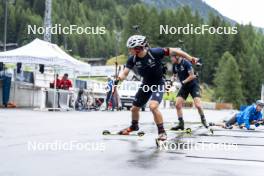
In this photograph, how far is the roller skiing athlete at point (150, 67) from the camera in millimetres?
8883

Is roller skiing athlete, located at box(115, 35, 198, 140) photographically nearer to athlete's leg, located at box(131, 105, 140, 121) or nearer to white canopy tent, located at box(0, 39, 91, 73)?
athlete's leg, located at box(131, 105, 140, 121)

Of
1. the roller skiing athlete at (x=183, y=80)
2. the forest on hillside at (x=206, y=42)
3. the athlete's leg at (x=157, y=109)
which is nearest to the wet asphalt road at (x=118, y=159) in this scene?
the athlete's leg at (x=157, y=109)

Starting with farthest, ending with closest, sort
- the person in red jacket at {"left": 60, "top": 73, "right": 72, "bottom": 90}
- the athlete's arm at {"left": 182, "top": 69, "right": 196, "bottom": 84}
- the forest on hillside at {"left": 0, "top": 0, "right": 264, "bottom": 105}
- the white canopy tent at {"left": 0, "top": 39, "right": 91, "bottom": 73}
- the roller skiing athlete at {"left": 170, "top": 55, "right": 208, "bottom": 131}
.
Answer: the forest on hillside at {"left": 0, "top": 0, "right": 264, "bottom": 105} < the person in red jacket at {"left": 60, "top": 73, "right": 72, "bottom": 90} < the white canopy tent at {"left": 0, "top": 39, "right": 91, "bottom": 73} < the athlete's arm at {"left": 182, "top": 69, "right": 196, "bottom": 84} < the roller skiing athlete at {"left": 170, "top": 55, "right": 208, "bottom": 131}

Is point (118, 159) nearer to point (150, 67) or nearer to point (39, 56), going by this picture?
point (150, 67)

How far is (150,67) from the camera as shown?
9211 mm

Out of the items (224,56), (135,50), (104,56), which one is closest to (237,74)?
(224,56)

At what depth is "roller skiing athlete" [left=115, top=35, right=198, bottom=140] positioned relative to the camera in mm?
8883

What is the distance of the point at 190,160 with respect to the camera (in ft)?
22.9

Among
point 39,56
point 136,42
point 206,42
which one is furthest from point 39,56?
point 206,42

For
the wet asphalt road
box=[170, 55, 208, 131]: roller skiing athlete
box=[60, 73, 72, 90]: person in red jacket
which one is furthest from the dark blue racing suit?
box=[60, 73, 72, 90]: person in red jacket

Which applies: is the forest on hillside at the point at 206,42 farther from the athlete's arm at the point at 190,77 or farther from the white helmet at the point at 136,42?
the white helmet at the point at 136,42

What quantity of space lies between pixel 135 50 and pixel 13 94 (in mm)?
19097

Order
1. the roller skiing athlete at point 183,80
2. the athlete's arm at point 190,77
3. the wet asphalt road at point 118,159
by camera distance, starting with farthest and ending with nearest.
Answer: the athlete's arm at point 190,77 < the roller skiing athlete at point 183,80 < the wet asphalt road at point 118,159

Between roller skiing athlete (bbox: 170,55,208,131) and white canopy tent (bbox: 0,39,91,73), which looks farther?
white canopy tent (bbox: 0,39,91,73)
